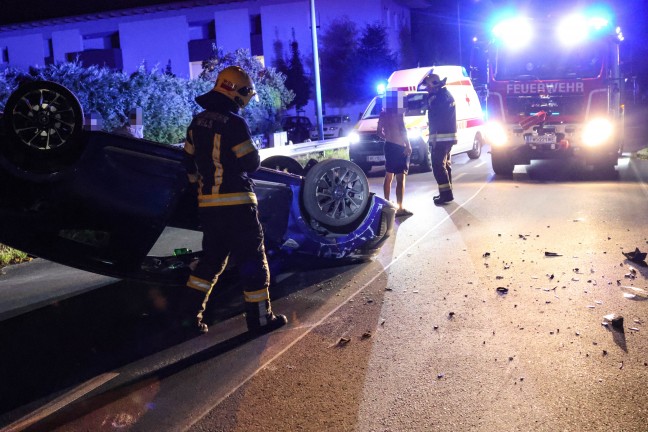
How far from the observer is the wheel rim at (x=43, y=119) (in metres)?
4.49

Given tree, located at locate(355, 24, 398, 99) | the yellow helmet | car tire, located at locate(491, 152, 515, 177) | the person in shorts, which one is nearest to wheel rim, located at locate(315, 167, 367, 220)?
the yellow helmet

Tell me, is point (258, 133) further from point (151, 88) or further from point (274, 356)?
point (274, 356)

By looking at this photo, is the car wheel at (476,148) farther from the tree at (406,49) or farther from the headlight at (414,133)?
the tree at (406,49)

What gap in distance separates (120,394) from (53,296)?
2.60 metres

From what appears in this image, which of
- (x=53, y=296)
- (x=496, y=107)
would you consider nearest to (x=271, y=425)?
(x=53, y=296)

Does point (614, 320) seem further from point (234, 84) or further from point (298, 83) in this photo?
point (298, 83)

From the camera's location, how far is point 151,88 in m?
16.9

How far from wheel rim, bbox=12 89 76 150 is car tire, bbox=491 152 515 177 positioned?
10526 mm

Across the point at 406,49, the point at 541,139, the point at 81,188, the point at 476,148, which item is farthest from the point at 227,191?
the point at 406,49

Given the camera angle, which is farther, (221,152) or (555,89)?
(555,89)

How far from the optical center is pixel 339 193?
6289mm

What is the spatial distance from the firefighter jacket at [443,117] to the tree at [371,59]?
109 ft

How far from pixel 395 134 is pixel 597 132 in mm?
5467

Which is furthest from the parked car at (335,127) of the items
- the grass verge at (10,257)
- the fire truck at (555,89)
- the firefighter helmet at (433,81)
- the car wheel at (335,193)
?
the car wheel at (335,193)
